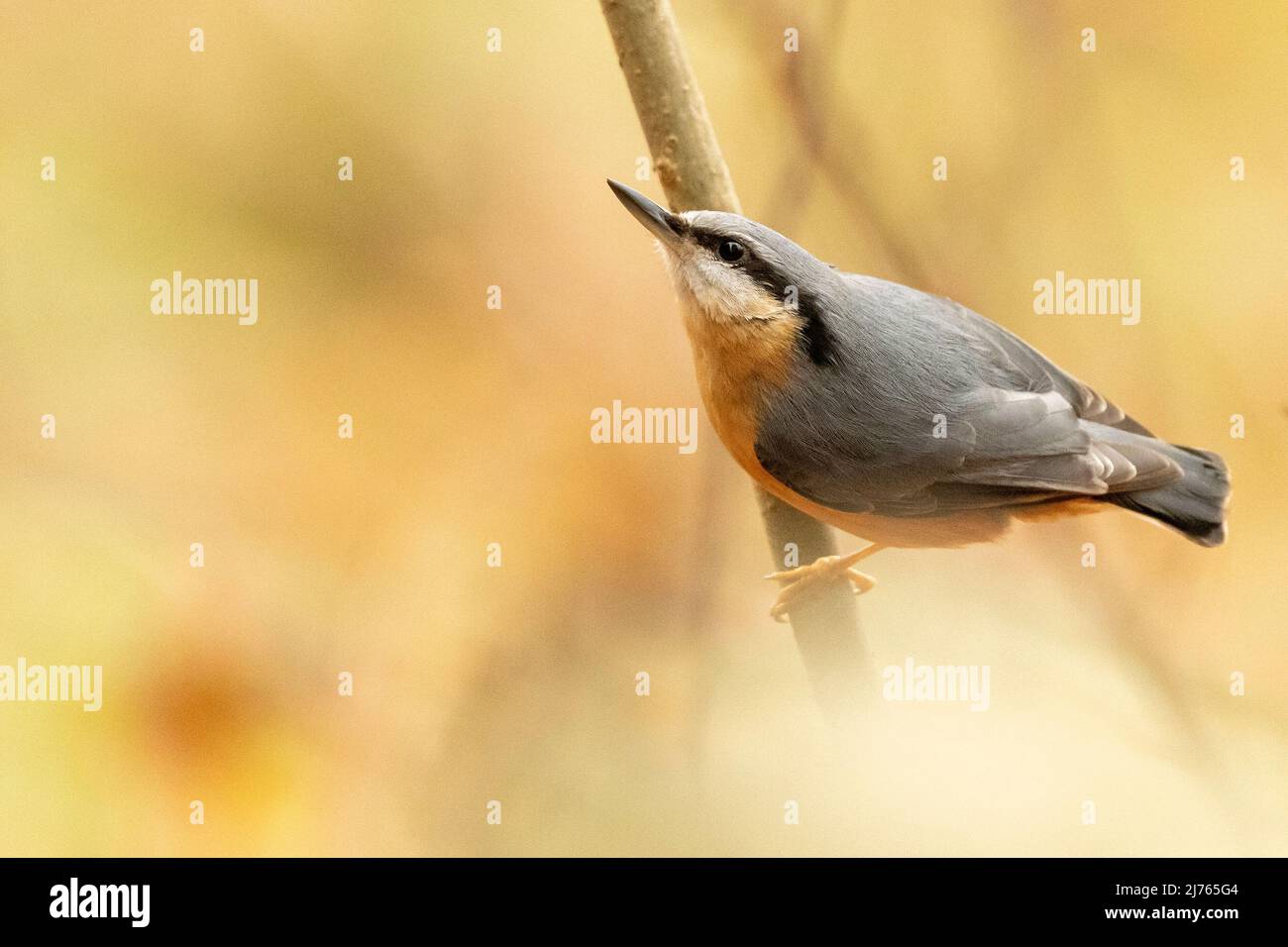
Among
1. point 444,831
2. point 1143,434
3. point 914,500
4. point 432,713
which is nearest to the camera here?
point 914,500

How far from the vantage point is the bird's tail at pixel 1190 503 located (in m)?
2.05

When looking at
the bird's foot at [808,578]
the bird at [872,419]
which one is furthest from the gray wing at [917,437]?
the bird's foot at [808,578]

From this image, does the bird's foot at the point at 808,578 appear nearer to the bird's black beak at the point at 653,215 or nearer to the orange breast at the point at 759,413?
the orange breast at the point at 759,413

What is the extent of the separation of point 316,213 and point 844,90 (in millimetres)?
1299

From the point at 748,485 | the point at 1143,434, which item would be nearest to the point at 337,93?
the point at 748,485

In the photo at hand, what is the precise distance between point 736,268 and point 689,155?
21 cm

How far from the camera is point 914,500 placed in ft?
6.62

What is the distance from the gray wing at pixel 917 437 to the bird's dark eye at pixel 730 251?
0.20 meters

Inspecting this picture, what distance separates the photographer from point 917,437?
198 centimetres

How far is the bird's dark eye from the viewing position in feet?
6.20

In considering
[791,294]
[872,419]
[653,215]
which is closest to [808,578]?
[872,419]

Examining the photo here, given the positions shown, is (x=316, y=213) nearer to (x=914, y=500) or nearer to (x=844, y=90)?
(x=844, y=90)

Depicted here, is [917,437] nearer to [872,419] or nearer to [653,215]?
[872,419]

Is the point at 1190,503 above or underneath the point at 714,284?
underneath
